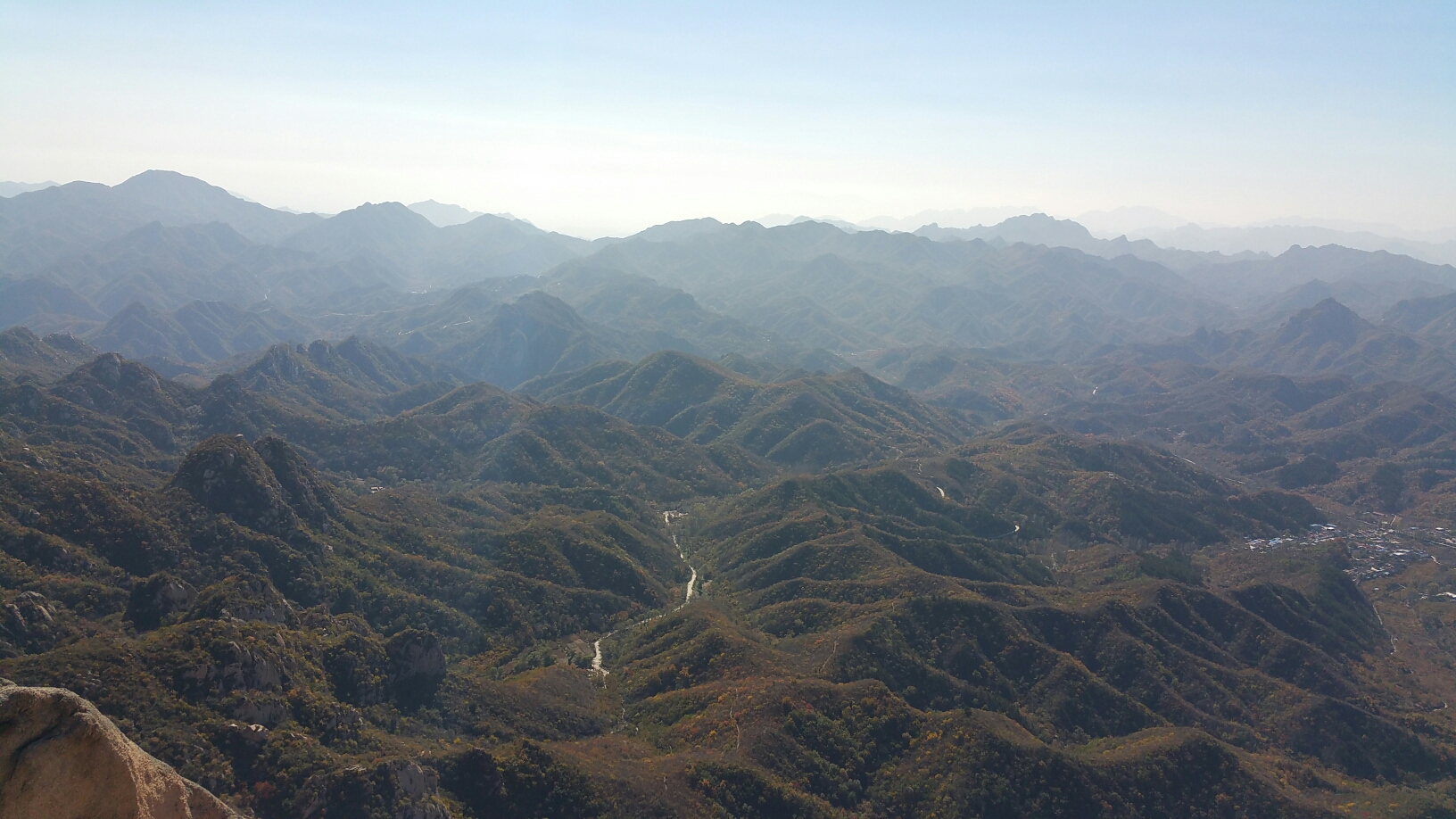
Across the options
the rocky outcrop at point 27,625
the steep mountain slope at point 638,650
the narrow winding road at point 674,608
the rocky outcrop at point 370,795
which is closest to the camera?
the rocky outcrop at point 370,795

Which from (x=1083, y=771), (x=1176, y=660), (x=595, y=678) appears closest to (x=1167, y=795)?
(x=1083, y=771)

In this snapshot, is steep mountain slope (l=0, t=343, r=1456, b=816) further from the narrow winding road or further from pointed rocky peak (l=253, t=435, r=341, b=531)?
the narrow winding road

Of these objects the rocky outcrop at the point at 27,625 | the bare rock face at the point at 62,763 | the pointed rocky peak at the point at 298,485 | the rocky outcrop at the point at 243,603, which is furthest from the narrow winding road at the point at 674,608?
the bare rock face at the point at 62,763

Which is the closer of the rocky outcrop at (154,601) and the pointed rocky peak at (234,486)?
the rocky outcrop at (154,601)

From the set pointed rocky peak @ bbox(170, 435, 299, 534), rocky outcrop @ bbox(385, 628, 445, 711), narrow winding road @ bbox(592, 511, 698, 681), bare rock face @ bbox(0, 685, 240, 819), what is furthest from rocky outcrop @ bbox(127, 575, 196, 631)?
bare rock face @ bbox(0, 685, 240, 819)

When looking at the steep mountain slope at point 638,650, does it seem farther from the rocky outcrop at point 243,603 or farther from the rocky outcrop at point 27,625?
the rocky outcrop at point 243,603

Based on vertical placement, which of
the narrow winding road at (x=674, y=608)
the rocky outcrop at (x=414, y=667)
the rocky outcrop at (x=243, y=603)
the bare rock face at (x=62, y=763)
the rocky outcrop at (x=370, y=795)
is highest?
the bare rock face at (x=62, y=763)

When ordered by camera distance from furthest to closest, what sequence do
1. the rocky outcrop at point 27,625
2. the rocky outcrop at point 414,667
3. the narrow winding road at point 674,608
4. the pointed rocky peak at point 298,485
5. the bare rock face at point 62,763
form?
the pointed rocky peak at point 298,485, the narrow winding road at point 674,608, the rocky outcrop at point 414,667, the rocky outcrop at point 27,625, the bare rock face at point 62,763
